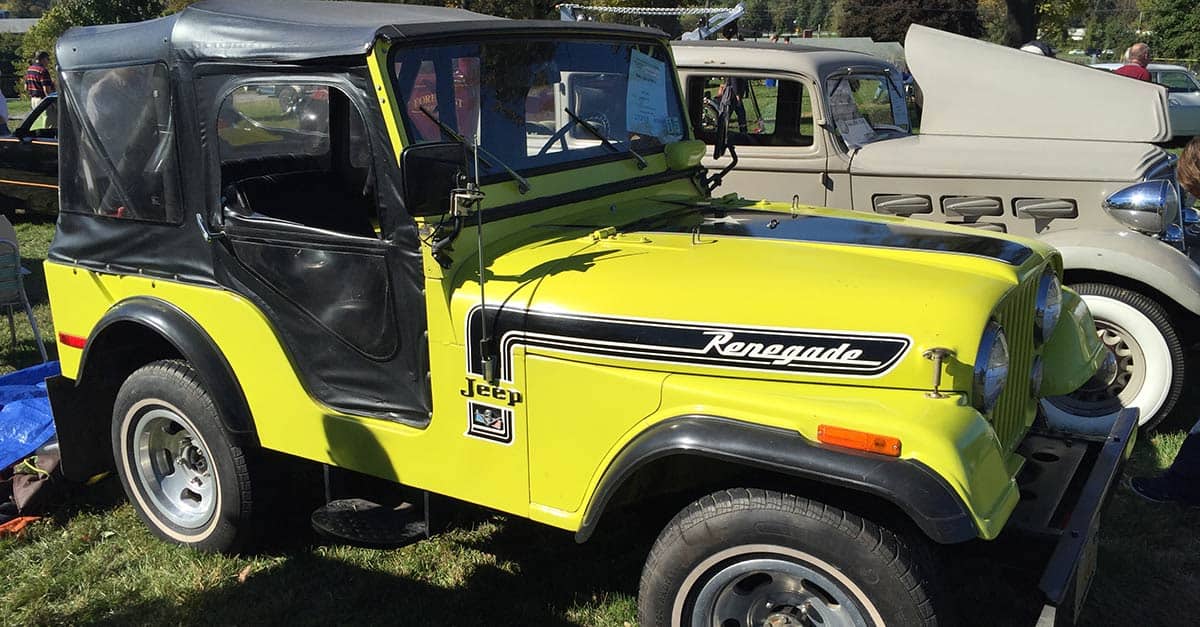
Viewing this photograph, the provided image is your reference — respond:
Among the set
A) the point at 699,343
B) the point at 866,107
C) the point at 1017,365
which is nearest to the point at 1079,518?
the point at 1017,365

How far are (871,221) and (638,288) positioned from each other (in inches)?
49.6

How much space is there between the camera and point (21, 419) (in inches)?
181

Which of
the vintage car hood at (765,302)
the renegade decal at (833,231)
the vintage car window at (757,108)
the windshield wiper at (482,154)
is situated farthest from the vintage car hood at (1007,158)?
the windshield wiper at (482,154)

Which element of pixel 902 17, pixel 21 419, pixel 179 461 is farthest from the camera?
pixel 902 17

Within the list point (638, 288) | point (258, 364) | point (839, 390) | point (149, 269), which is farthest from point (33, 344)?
point (839, 390)

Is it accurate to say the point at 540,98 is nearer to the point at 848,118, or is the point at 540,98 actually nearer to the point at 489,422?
the point at 489,422

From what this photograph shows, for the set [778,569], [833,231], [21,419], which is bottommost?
[21,419]

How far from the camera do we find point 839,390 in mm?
2400

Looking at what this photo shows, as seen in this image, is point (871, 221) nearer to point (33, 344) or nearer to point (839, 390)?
point (839, 390)

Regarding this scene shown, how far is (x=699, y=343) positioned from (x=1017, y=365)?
42.5 inches

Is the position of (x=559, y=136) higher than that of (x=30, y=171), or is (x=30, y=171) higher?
(x=559, y=136)

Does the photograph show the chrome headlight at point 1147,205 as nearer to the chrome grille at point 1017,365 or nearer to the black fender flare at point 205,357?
the chrome grille at point 1017,365

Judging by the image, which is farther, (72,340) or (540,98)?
(72,340)

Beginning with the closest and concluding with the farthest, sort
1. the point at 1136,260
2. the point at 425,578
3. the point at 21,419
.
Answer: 1. the point at 425,578
2. the point at 21,419
3. the point at 1136,260
